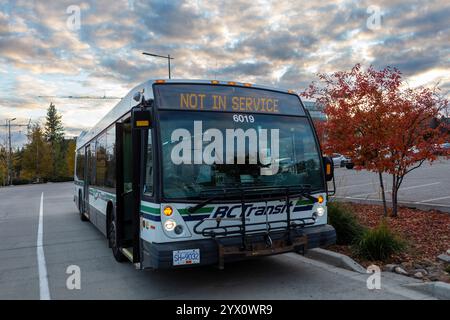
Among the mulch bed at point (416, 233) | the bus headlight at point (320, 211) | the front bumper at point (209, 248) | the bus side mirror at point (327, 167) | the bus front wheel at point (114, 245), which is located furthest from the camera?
the bus front wheel at point (114, 245)

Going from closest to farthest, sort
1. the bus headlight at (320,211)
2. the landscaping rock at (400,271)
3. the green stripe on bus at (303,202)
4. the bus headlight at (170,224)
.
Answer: the bus headlight at (170,224) → the green stripe on bus at (303,202) → the landscaping rock at (400,271) → the bus headlight at (320,211)

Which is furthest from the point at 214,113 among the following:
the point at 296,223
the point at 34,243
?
the point at 34,243

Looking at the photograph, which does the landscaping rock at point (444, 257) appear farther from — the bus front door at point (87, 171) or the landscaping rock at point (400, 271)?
the bus front door at point (87, 171)

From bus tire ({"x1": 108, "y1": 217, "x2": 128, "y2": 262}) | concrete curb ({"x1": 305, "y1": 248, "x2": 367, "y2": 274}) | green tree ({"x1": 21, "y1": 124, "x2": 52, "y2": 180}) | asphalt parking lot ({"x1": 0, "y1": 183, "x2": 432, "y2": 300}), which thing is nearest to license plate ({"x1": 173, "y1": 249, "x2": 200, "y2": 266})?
asphalt parking lot ({"x1": 0, "y1": 183, "x2": 432, "y2": 300})

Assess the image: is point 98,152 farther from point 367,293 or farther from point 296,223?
point 367,293

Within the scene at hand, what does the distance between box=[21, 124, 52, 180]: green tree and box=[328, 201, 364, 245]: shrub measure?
6279cm

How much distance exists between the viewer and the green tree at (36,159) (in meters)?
63.1

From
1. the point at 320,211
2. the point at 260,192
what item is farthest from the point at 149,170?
the point at 320,211

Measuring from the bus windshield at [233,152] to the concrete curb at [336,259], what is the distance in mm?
1334

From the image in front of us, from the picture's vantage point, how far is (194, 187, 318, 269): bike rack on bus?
17.3 ft

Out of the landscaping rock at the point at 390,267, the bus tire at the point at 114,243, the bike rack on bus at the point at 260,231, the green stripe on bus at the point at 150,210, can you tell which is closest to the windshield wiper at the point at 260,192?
the bike rack on bus at the point at 260,231

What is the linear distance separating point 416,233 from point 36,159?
209 feet

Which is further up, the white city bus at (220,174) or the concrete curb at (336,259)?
the white city bus at (220,174)

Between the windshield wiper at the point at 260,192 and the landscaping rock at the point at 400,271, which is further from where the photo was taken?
the landscaping rock at the point at 400,271
